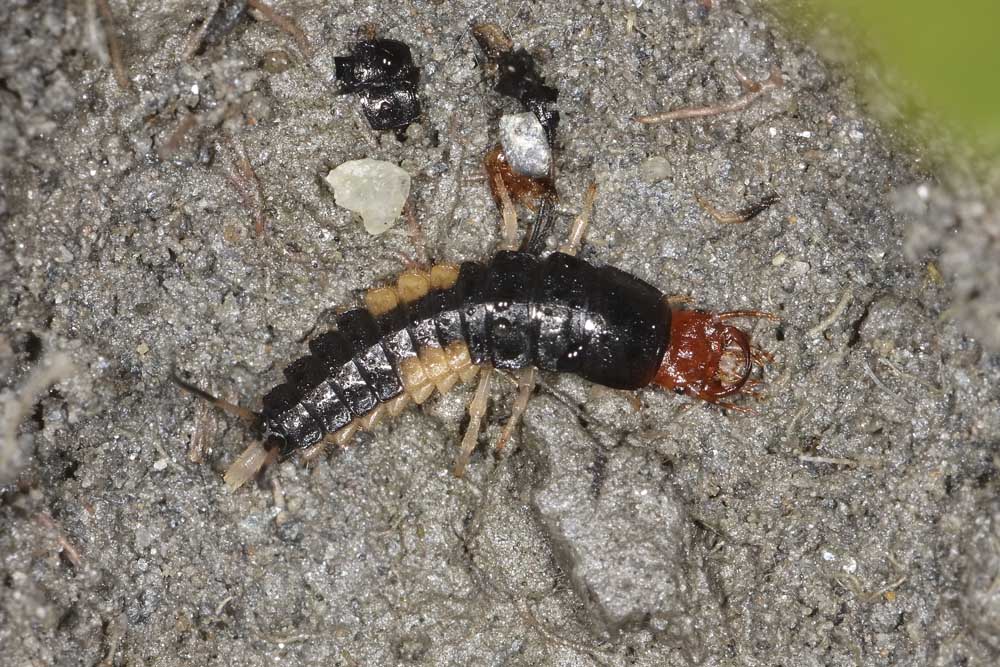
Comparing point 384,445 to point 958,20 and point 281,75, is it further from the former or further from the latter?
point 958,20

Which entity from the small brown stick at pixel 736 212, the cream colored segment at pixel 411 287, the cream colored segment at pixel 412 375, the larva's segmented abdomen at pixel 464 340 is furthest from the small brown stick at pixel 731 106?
the cream colored segment at pixel 412 375

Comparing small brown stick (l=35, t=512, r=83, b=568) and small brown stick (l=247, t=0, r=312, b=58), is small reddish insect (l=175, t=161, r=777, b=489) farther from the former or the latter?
small brown stick (l=247, t=0, r=312, b=58)

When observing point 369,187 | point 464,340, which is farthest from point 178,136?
point 464,340

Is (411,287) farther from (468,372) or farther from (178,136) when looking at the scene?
(178,136)

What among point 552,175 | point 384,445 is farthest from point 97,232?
point 552,175

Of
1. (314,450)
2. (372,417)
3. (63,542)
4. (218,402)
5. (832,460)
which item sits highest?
(832,460)

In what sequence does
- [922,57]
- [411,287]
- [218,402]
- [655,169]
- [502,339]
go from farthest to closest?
[655,169] → [411,287] → [502,339] → [218,402] → [922,57]
